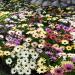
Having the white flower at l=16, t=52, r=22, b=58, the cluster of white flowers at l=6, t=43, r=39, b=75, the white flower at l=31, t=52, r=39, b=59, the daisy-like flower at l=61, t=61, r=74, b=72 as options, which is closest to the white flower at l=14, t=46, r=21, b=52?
the cluster of white flowers at l=6, t=43, r=39, b=75

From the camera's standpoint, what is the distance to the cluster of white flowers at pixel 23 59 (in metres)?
5.98

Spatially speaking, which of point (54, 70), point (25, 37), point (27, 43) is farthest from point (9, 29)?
point (54, 70)

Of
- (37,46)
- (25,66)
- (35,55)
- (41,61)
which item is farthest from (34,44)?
(25,66)

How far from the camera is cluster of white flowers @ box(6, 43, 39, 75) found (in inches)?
236

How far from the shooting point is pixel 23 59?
242 inches

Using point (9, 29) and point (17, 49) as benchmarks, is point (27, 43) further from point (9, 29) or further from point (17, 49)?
point (9, 29)

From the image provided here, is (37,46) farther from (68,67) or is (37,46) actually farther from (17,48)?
(68,67)

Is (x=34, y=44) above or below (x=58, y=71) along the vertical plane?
below

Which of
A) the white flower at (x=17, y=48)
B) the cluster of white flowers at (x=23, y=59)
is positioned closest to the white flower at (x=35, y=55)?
the cluster of white flowers at (x=23, y=59)

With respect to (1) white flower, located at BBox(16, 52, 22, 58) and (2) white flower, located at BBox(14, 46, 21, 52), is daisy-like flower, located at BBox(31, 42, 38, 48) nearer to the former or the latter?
(2) white flower, located at BBox(14, 46, 21, 52)

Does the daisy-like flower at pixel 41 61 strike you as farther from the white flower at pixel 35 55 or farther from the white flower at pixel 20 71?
the white flower at pixel 20 71

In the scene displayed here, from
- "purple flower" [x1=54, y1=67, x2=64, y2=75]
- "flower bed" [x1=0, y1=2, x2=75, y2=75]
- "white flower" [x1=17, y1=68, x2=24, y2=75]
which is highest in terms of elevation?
"purple flower" [x1=54, y1=67, x2=64, y2=75]

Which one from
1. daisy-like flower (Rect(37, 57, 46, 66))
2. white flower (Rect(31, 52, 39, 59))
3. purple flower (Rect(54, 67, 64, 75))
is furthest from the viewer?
white flower (Rect(31, 52, 39, 59))

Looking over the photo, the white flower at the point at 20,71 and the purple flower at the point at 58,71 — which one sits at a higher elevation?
the purple flower at the point at 58,71
